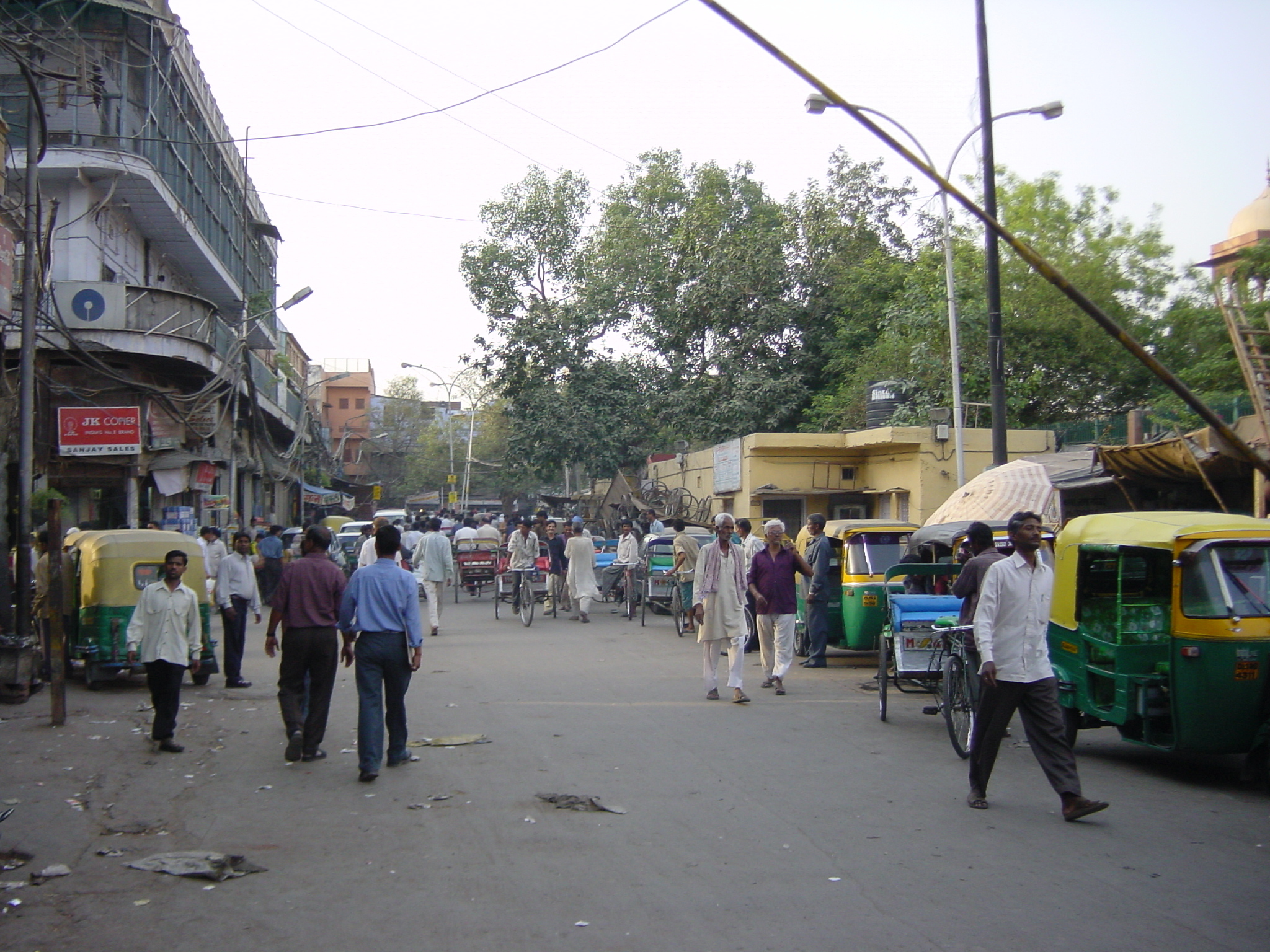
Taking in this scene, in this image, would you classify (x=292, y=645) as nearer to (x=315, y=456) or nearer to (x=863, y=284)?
(x=863, y=284)

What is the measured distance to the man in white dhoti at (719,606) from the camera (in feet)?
36.7

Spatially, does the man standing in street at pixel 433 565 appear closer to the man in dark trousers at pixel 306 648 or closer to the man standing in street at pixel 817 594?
the man standing in street at pixel 817 594

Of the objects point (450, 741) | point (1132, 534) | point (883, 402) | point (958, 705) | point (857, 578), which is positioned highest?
point (883, 402)

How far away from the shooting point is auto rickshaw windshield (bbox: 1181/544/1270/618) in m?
7.30

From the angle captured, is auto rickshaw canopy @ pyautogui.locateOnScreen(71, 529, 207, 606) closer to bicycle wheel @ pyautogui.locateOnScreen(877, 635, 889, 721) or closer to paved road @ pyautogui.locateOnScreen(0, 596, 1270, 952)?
paved road @ pyautogui.locateOnScreen(0, 596, 1270, 952)

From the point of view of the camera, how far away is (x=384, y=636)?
8047 millimetres

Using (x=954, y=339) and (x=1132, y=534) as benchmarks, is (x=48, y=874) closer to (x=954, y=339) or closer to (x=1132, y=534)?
(x=1132, y=534)

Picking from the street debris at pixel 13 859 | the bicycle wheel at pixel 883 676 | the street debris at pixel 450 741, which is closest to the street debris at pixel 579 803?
the street debris at pixel 450 741

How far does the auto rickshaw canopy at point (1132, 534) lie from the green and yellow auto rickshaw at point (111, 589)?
28.6 ft

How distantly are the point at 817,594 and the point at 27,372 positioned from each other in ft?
32.5

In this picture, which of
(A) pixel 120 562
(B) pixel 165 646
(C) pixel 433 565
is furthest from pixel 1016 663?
(C) pixel 433 565

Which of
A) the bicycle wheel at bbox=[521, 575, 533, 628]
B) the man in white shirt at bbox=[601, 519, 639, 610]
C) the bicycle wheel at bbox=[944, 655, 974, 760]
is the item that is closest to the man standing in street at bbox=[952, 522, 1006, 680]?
the bicycle wheel at bbox=[944, 655, 974, 760]

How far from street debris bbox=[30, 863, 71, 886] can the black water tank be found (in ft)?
82.9

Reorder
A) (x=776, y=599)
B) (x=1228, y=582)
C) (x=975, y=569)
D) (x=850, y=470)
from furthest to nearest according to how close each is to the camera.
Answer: (x=850, y=470) < (x=776, y=599) < (x=975, y=569) < (x=1228, y=582)
